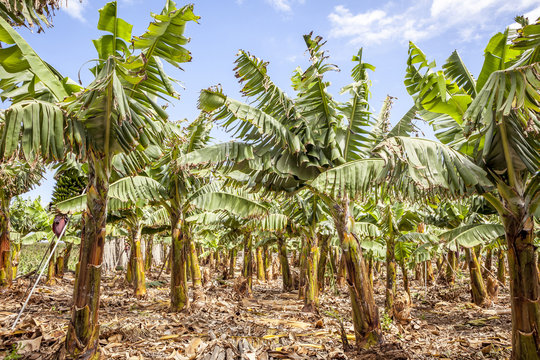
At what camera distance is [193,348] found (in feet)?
18.9

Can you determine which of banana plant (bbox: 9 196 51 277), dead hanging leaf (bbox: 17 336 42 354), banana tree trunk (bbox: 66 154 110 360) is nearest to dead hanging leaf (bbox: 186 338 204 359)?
banana tree trunk (bbox: 66 154 110 360)

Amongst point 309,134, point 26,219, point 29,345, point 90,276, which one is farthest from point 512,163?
point 26,219

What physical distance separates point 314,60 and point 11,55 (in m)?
4.15

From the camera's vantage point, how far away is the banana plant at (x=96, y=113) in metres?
3.75

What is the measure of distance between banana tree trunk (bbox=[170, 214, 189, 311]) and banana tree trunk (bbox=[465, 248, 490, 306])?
30.8 ft

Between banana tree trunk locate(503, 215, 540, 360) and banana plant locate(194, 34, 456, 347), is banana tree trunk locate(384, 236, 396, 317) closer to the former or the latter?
banana plant locate(194, 34, 456, 347)

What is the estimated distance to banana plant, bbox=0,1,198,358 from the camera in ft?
12.3

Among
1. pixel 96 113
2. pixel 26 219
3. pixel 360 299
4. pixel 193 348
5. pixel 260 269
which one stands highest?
pixel 26 219

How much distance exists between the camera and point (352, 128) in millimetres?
6258

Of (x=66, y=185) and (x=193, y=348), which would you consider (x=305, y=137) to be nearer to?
(x=193, y=348)

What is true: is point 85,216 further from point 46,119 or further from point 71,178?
point 71,178

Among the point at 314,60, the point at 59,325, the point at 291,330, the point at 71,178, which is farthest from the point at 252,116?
the point at 59,325

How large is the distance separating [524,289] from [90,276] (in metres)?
5.76

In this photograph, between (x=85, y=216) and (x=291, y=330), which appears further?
(x=291, y=330)
